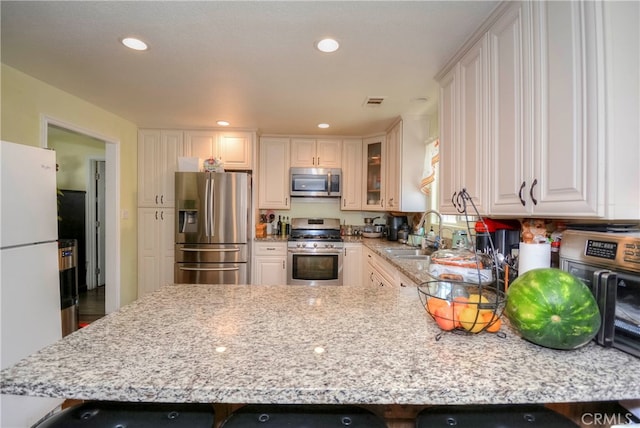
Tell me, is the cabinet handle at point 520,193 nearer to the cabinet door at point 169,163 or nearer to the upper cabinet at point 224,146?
the upper cabinet at point 224,146

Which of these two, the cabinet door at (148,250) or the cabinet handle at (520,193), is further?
the cabinet door at (148,250)

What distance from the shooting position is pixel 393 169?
3176 millimetres

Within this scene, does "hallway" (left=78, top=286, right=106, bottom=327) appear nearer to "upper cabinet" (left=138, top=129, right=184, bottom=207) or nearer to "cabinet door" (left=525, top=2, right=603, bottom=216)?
"upper cabinet" (left=138, top=129, right=184, bottom=207)

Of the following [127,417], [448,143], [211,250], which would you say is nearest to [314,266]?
[211,250]

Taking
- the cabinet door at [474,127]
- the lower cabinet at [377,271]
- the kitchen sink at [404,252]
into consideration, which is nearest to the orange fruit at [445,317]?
the cabinet door at [474,127]

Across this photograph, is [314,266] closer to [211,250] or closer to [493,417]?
[211,250]

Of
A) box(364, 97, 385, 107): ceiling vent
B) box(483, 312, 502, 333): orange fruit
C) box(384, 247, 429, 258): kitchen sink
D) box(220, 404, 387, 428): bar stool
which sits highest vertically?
box(364, 97, 385, 107): ceiling vent

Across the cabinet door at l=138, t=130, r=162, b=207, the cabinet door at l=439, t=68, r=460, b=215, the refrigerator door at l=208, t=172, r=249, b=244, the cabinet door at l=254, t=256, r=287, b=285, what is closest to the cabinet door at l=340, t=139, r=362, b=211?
the cabinet door at l=254, t=256, r=287, b=285

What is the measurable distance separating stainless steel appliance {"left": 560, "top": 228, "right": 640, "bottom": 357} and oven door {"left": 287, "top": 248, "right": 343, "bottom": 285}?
2.59m

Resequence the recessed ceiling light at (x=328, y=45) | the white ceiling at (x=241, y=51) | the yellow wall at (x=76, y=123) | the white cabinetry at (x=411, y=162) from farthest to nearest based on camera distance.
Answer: the white cabinetry at (x=411, y=162)
the yellow wall at (x=76, y=123)
the recessed ceiling light at (x=328, y=45)
the white ceiling at (x=241, y=51)

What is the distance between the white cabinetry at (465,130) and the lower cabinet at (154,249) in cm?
316

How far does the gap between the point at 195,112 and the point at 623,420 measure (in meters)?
3.42

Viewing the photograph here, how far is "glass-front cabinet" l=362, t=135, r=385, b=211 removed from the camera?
11.5ft

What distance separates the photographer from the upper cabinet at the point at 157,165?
136 inches
